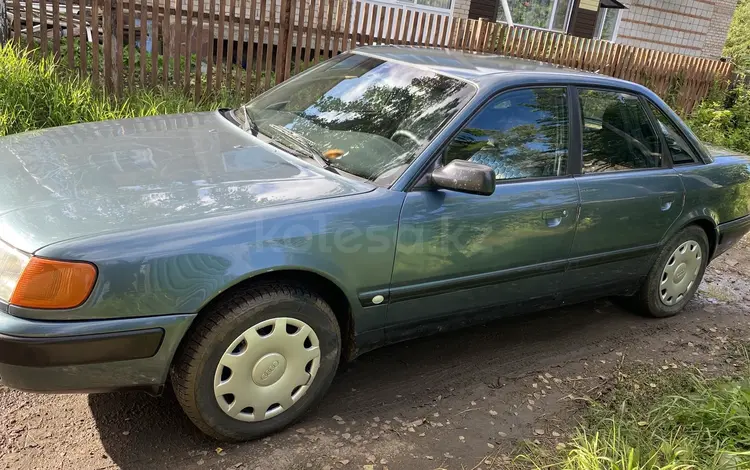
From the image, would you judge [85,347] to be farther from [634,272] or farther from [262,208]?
[634,272]

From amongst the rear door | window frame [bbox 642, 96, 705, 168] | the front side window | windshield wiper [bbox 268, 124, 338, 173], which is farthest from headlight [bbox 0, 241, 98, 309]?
window frame [bbox 642, 96, 705, 168]

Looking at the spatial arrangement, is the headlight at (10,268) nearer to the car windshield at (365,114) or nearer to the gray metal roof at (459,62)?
the car windshield at (365,114)

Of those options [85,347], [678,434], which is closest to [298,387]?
[85,347]

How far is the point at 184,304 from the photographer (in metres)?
2.31

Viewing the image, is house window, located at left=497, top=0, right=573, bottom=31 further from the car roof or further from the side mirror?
the side mirror

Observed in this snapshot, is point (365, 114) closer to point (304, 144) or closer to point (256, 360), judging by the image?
point (304, 144)

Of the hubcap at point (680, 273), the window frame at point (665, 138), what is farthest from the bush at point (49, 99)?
the hubcap at point (680, 273)

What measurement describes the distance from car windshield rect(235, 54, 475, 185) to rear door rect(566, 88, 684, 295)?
944 millimetres

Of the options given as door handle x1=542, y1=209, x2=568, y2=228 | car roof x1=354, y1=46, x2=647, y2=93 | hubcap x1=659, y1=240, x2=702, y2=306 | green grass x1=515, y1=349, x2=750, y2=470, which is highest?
car roof x1=354, y1=46, x2=647, y2=93

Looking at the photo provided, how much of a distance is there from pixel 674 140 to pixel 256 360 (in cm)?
310

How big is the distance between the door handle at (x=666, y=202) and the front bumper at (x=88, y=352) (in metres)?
2.96

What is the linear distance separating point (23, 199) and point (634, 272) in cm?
345

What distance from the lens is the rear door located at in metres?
3.54

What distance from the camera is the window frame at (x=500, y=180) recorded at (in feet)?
9.39
